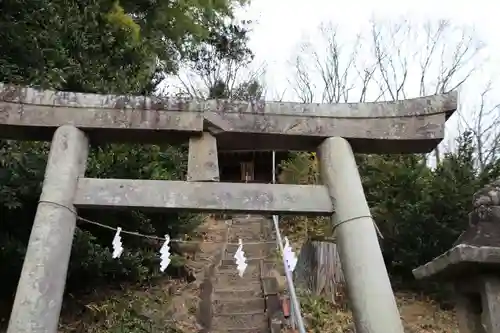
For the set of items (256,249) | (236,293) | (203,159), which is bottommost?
(236,293)

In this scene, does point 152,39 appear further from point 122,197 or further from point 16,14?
point 122,197

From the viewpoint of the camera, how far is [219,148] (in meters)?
5.02

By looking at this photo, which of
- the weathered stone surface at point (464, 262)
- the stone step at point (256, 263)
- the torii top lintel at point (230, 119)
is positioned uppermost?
the torii top lintel at point (230, 119)

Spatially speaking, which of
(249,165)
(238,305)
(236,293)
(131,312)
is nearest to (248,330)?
(238,305)

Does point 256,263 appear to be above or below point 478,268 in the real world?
above

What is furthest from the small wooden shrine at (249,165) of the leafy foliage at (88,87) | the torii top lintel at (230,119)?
the torii top lintel at (230,119)

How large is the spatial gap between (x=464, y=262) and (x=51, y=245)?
298cm

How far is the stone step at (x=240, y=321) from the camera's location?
24.6ft

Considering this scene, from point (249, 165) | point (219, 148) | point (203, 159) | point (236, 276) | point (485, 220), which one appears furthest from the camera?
point (249, 165)

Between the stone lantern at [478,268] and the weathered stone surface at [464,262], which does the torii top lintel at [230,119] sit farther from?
the weathered stone surface at [464,262]

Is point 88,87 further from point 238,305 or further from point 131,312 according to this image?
point 238,305

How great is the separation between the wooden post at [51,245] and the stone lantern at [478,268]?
8.92 feet

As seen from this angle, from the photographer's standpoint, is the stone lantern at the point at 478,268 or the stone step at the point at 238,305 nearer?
the stone lantern at the point at 478,268

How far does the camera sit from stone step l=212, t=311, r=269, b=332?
7500 mm
